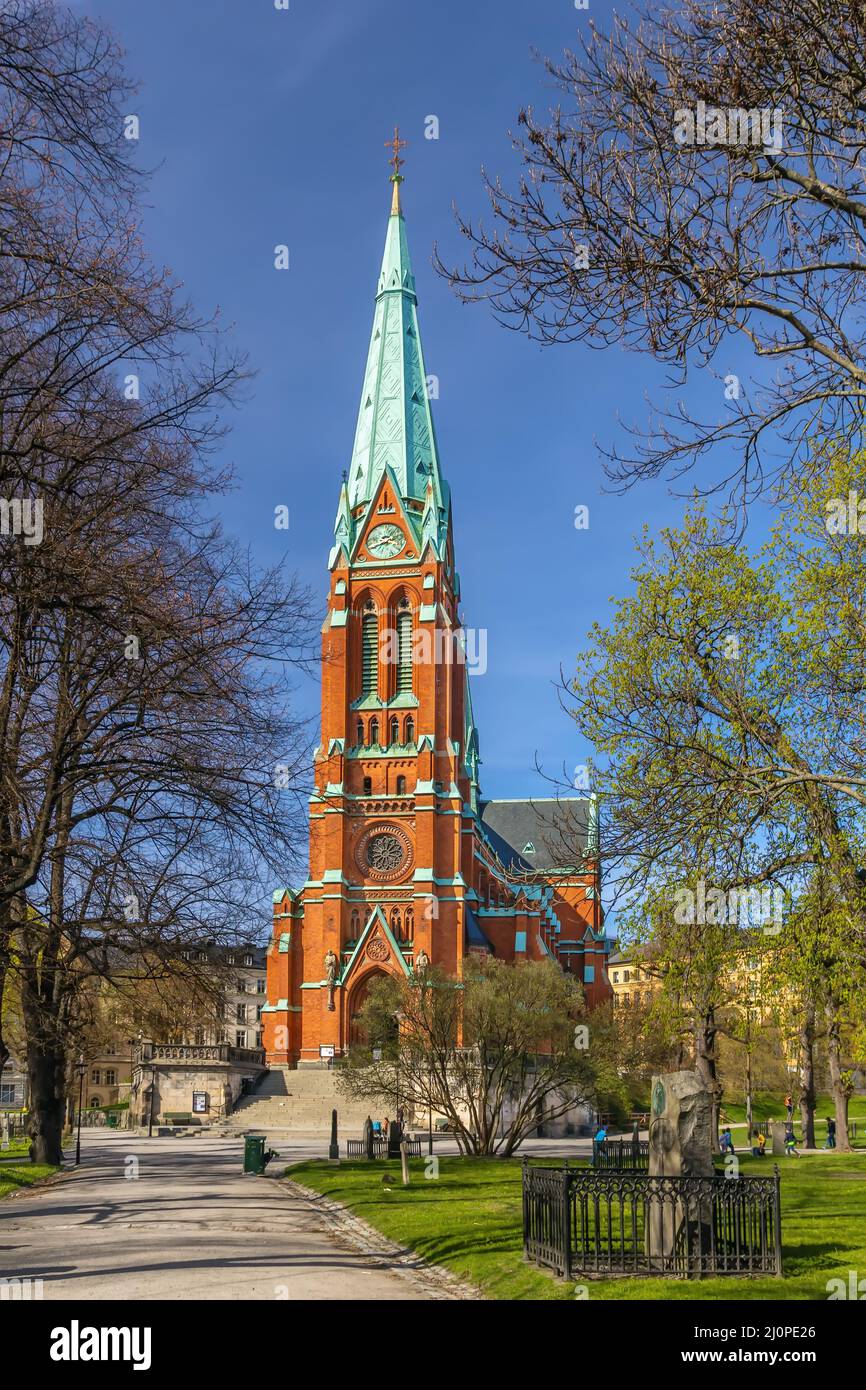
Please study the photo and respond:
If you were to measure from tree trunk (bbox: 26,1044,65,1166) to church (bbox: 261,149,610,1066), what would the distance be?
31.6 metres

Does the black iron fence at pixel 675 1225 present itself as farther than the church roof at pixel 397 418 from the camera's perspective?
No

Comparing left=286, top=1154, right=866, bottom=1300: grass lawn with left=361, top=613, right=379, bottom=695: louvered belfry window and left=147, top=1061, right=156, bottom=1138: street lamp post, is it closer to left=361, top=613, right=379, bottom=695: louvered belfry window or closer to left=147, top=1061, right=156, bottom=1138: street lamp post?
left=147, top=1061, right=156, bottom=1138: street lamp post

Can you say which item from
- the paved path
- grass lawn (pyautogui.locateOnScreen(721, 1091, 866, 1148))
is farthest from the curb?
grass lawn (pyautogui.locateOnScreen(721, 1091, 866, 1148))

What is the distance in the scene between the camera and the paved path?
11344mm

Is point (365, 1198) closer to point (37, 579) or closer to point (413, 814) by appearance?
point (37, 579)

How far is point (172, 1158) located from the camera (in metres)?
34.2

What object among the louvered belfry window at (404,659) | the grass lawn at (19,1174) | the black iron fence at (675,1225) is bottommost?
the grass lawn at (19,1174)

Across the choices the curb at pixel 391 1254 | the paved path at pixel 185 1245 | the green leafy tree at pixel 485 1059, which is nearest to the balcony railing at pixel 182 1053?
the green leafy tree at pixel 485 1059

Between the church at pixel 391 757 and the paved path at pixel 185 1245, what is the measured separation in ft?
125

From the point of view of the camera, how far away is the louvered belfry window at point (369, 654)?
231 feet

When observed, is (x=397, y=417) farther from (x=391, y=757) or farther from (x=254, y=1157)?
(x=254, y=1157)

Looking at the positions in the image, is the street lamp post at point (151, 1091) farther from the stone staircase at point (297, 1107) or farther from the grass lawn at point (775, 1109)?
the grass lawn at point (775, 1109)

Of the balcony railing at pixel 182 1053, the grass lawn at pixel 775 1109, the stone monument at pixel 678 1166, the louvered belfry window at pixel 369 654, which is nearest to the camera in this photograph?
the stone monument at pixel 678 1166
